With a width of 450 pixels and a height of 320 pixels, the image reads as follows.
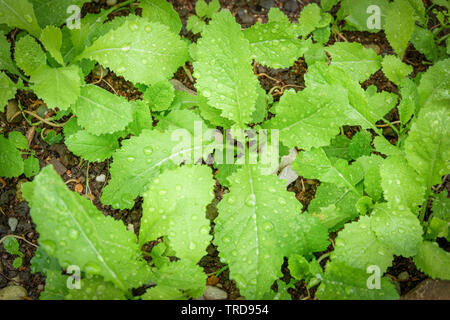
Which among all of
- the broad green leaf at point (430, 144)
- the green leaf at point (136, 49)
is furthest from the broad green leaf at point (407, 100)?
the green leaf at point (136, 49)

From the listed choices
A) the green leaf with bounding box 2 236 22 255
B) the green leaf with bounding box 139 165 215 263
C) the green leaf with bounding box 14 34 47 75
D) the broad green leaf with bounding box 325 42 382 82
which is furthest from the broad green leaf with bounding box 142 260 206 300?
the broad green leaf with bounding box 325 42 382 82

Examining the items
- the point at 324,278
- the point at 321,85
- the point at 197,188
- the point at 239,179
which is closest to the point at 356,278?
the point at 324,278

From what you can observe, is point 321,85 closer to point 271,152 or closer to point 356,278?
point 271,152

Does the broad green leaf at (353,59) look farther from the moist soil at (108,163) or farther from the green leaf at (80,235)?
the green leaf at (80,235)

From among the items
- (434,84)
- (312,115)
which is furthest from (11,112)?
(434,84)

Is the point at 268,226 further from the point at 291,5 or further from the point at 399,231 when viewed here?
the point at 291,5

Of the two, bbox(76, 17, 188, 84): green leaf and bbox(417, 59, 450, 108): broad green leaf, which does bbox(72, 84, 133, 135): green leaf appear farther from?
bbox(417, 59, 450, 108): broad green leaf
